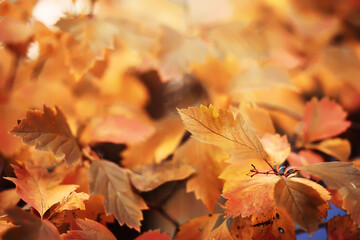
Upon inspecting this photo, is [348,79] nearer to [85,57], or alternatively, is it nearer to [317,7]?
[317,7]

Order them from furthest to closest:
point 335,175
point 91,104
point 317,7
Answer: point 317,7 → point 91,104 → point 335,175

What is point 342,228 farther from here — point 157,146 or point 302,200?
point 157,146

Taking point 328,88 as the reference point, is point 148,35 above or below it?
above

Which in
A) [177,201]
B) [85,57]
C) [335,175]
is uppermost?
[85,57]

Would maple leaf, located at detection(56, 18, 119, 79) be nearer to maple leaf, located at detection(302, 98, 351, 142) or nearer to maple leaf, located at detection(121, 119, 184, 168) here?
maple leaf, located at detection(121, 119, 184, 168)

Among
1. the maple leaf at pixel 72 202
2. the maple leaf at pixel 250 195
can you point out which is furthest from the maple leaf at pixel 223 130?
the maple leaf at pixel 72 202

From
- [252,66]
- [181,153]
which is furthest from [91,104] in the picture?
[252,66]

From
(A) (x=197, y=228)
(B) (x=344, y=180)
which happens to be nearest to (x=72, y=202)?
(A) (x=197, y=228)

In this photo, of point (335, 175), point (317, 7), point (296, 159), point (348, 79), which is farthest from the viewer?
point (317, 7)

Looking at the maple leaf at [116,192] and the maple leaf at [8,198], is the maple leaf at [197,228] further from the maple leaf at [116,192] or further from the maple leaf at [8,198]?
the maple leaf at [8,198]
